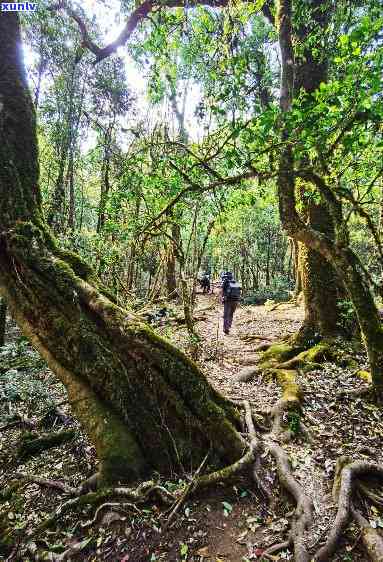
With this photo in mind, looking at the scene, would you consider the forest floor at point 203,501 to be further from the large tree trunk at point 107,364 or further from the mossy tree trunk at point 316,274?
the mossy tree trunk at point 316,274

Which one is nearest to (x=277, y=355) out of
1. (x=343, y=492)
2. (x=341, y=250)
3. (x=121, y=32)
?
(x=341, y=250)

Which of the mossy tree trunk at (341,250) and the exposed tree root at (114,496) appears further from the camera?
the mossy tree trunk at (341,250)

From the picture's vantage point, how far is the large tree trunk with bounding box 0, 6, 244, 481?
3.94 meters

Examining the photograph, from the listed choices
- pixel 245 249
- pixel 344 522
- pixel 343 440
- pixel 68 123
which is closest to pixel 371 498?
pixel 344 522

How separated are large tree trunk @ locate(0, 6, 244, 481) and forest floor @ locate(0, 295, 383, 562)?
472mm

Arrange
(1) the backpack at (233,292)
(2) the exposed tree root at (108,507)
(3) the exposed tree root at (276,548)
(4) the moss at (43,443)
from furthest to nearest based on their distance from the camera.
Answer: (1) the backpack at (233,292)
(4) the moss at (43,443)
(2) the exposed tree root at (108,507)
(3) the exposed tree root at (276,548)

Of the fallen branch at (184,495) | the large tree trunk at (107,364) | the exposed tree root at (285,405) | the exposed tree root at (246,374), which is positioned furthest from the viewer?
the exposed tree root at (246,374)

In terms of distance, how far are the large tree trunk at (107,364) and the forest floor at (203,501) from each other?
0.47 m

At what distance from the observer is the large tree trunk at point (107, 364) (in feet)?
12.9

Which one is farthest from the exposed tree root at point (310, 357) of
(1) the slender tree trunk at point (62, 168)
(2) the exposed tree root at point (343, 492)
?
(1) the slender tree trunk at point (62, 168)

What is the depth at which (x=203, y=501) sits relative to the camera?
3539 mm

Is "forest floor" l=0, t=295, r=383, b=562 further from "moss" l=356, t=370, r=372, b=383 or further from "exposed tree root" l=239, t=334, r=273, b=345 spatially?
"exposed tree root" l=239, t=334, r=273, b=345

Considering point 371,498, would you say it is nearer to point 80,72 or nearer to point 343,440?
point 343,440

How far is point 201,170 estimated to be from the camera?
5445mm
